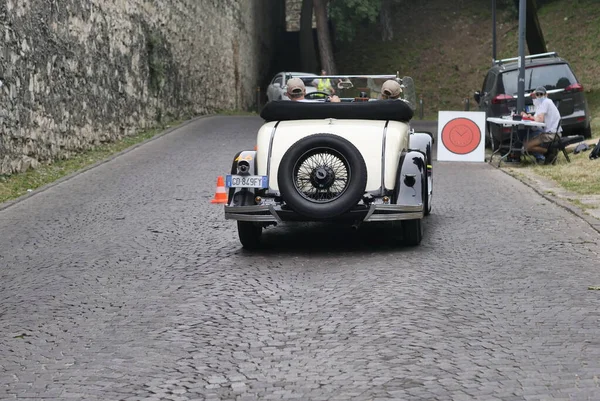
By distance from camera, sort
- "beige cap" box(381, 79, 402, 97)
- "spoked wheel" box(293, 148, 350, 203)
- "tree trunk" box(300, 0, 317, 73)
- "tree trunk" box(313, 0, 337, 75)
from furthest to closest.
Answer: "tree trunk" box(300, 0, 317, 73) < "tree trunk" box(313, 0, 337, 75) < "beige cap" box(381, 79, 402, 97) < "spoked wheel" box(293, 148, 350, 203)

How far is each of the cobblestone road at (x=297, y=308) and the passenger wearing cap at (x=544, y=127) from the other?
5853 mm

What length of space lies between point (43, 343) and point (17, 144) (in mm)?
9350

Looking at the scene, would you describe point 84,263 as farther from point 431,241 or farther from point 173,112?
point 173,112

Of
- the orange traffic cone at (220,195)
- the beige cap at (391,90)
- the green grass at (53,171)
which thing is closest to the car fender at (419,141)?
the beige cap at (391,90)

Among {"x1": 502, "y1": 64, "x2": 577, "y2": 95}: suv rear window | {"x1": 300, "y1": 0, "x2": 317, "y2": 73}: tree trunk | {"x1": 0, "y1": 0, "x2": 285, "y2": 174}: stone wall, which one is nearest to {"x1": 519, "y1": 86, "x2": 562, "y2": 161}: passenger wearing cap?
{"x1": 502, "y1": 64, "x2": 577, "y2": 95}: suv rear window

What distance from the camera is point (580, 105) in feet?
64.9

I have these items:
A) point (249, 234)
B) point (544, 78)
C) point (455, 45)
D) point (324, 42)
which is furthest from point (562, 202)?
point (455, 45)

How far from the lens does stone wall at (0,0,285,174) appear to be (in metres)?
15.0

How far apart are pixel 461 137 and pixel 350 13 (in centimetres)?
2662

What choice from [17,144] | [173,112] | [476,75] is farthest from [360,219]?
[476,75]

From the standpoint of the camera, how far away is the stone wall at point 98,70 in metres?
15.0

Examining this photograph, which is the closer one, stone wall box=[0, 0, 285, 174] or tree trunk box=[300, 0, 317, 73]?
stone wall box=[0, 0, 285, 174]

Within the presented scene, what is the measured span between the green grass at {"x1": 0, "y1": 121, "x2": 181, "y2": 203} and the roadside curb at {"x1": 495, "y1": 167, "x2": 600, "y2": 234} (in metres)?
6.71

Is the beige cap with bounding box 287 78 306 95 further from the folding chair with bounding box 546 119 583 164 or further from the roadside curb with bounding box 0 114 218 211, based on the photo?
the folding chair with bounding box 546 119 583 164
